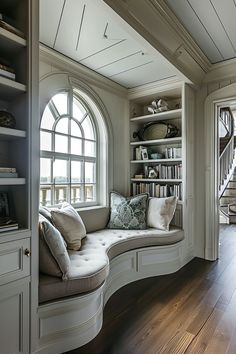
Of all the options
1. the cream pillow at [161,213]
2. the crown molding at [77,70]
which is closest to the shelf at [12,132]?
the crown molding at [77,70]

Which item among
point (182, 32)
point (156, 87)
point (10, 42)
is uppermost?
point (182, 32)

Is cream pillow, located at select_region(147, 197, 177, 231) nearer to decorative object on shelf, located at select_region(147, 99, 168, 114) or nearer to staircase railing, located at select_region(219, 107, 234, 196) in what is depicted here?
decorative object on shelf, located at select_region(147, 99, 168, 114)

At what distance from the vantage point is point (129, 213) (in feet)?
10.0

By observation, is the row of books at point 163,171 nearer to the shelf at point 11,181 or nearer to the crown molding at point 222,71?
the crown molding at point 222,71

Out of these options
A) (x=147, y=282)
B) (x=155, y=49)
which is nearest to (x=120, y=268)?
(x=147, y=282)

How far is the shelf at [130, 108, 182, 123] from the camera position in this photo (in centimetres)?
328

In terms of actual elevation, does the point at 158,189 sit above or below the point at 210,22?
below

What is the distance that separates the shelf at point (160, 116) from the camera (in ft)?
10.8

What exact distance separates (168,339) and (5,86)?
2.08 meters

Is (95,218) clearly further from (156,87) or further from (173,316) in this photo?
(156,87)

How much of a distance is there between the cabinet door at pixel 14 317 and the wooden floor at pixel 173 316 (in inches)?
16.1

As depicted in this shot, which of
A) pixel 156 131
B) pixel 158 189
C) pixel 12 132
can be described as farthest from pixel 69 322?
pixel 156 131

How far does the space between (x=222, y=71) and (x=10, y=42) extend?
8.89 ft

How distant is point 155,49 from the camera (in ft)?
7.41
